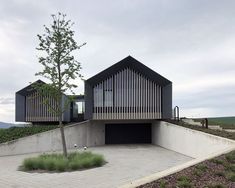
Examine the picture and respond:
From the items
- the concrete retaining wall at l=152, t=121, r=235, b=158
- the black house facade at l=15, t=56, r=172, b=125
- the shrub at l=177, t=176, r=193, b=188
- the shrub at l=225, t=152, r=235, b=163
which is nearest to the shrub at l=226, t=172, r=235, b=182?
the shrub at l=177, t=176, r=193, b=188

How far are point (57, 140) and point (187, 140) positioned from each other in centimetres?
853

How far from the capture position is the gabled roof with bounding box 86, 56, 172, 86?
25.7m

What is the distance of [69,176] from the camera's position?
12352 mm

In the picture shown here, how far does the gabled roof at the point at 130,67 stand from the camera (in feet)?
84.2

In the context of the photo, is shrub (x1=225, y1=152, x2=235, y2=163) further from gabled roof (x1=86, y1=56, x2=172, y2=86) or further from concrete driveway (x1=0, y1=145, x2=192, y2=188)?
gabled roof (x1=86, y1=56, x2=172, y2=86)

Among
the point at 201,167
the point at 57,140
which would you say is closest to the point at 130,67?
the point at 57,140

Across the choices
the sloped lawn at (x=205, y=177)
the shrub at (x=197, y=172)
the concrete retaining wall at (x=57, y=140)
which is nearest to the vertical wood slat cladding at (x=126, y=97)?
the concrete retaining wall at (x=57, y=140)

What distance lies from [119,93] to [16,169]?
1232 cm

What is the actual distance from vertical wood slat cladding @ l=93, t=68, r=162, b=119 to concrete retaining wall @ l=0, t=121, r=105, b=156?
1.53 m

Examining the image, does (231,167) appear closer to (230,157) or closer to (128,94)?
(230,157)

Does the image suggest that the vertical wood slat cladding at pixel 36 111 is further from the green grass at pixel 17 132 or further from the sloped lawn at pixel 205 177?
the sloped lawn at pixel 205 177

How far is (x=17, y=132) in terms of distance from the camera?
22.9 meters

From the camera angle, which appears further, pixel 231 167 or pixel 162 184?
Result: pixel 231 167

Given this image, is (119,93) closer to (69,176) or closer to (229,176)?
(69,176)
